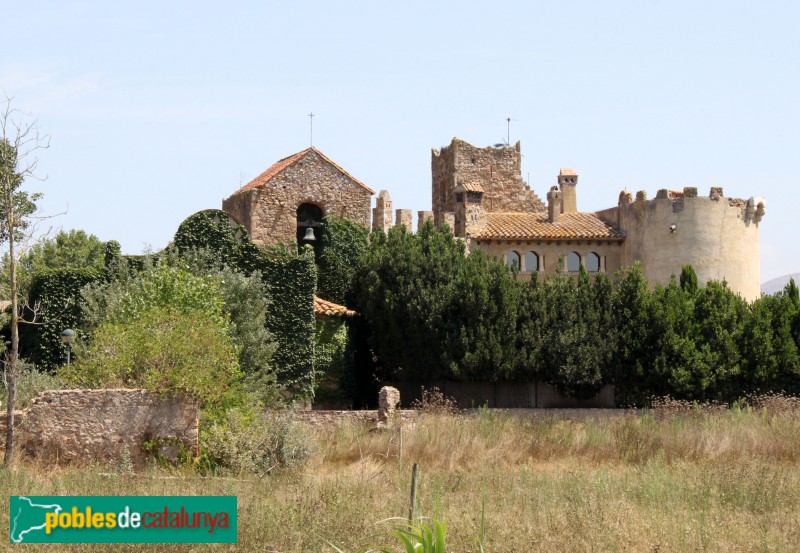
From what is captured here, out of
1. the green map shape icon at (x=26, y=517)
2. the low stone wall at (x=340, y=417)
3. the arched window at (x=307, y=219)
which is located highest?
the arched window at (x=307, y=219)

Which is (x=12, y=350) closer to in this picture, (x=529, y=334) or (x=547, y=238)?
(x=529, y=334)

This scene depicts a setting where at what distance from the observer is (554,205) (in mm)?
50188

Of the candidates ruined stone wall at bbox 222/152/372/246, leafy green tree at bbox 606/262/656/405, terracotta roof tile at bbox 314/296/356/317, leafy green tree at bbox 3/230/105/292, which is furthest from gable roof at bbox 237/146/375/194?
leafy green tree at bbox 3/230/105/292

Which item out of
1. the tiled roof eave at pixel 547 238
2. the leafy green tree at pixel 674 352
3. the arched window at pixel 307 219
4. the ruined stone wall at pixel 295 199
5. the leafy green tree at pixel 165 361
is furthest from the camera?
the tiled roof eave at pixel 547 238

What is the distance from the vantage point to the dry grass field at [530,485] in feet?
52.2

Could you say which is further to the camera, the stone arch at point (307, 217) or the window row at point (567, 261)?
the window row at point (567, 261)

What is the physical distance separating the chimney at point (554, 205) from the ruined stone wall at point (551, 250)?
1.48 meters

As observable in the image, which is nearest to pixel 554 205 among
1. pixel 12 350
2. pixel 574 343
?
pixel 574 343

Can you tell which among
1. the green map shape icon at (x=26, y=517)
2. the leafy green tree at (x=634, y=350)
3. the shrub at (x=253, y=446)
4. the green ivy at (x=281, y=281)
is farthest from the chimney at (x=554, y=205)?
the green map shape icon at (x=26, y=517)

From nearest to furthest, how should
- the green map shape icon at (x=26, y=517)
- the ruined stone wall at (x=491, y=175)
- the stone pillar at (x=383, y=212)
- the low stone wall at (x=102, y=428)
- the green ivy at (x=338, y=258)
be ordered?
the green map shape icon at (x=26, y=517) < the low stone wall at (x=102, y=428) < the green ivy at (x=338, y=258) < the stone pillar at (x=383, y=212) < the ruined stone wall at (x=491, y=175)

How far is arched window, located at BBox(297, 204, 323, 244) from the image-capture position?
4147cm

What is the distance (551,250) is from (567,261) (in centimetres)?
85

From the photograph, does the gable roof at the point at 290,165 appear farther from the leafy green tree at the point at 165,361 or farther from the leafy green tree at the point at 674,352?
the leafy green tree at the point at 165,361

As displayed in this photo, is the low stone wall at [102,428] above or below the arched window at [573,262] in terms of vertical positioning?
below
